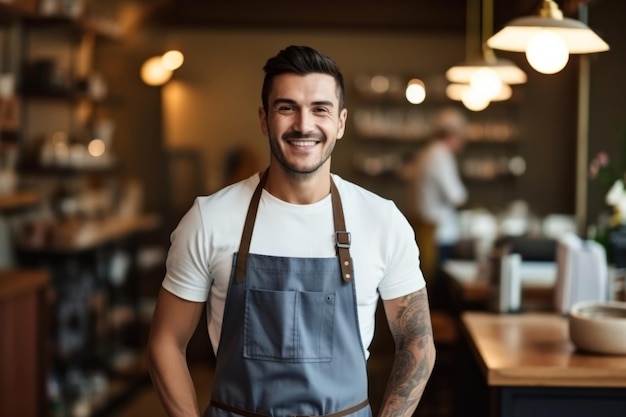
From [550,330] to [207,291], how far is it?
185 centimetres

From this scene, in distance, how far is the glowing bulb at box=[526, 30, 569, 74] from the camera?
319 centimetres

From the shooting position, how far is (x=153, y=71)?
820cm

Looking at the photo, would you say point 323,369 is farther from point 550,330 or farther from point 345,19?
point 345,19

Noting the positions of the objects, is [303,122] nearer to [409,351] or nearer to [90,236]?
[409,351]

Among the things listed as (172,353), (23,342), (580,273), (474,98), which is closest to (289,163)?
(172,353)

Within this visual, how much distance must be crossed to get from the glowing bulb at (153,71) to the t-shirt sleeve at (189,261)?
230 inches

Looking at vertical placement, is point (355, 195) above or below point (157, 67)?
below

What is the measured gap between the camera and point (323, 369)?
7.78ft

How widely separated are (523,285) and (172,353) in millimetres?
2722

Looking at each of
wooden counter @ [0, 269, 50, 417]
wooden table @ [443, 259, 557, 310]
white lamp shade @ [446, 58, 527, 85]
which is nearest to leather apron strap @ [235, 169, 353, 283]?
wooden table @ [443, 259, 557, 310]

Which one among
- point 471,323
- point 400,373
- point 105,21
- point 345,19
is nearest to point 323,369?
point 400,373

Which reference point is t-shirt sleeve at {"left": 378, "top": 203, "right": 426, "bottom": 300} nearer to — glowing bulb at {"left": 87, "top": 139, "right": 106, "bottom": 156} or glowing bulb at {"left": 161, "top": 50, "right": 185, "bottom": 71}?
glowing bulb at {"left": 87, "top": 139, "right": 106, "bottom": 156}

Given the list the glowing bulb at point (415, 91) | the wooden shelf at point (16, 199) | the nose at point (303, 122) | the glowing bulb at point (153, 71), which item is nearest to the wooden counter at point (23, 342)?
the wooden shelf at point (16, 199)

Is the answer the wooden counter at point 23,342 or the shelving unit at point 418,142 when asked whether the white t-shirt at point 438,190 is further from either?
the wooden counter at point 23,342
